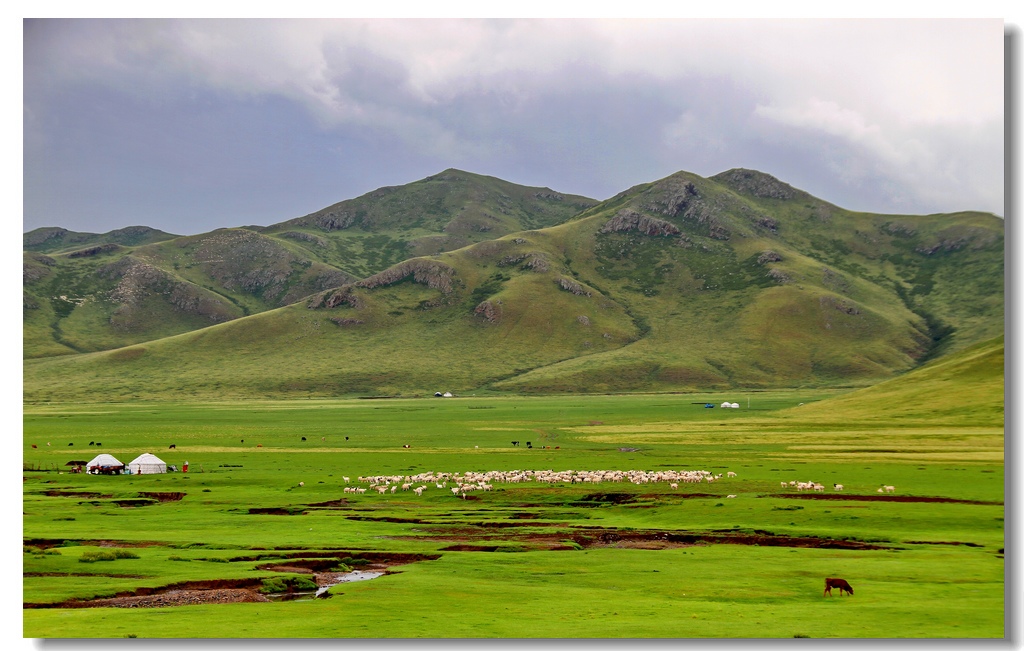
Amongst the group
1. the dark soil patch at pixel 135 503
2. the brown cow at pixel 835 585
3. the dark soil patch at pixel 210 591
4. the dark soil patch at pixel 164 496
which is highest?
the brown cow at pixel 835 585

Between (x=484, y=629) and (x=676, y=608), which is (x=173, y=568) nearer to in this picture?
(x=484, y=629)

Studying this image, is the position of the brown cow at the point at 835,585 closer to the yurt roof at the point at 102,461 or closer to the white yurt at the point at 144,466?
the white yurt at the point at 144,466

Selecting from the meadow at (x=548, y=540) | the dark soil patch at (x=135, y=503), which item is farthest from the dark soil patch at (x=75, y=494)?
the dark soil patch at (x=135, y=503)

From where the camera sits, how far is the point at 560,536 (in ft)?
139

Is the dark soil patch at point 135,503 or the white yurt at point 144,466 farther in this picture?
the white yurt at point 144,466

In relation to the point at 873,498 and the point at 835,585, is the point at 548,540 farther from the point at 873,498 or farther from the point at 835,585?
the point at 873,498

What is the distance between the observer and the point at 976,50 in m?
32.8

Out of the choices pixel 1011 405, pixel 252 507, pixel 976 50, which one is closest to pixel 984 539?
pixel 1011 405

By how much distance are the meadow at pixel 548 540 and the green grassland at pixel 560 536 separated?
0.52ft

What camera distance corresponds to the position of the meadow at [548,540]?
2658cm

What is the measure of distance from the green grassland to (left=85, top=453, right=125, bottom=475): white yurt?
195 centimetres

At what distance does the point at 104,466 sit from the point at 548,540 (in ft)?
163

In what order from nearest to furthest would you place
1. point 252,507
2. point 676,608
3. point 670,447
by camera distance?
point 676,608
point 252,507
point 670,447

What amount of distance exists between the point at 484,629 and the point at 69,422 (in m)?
138
